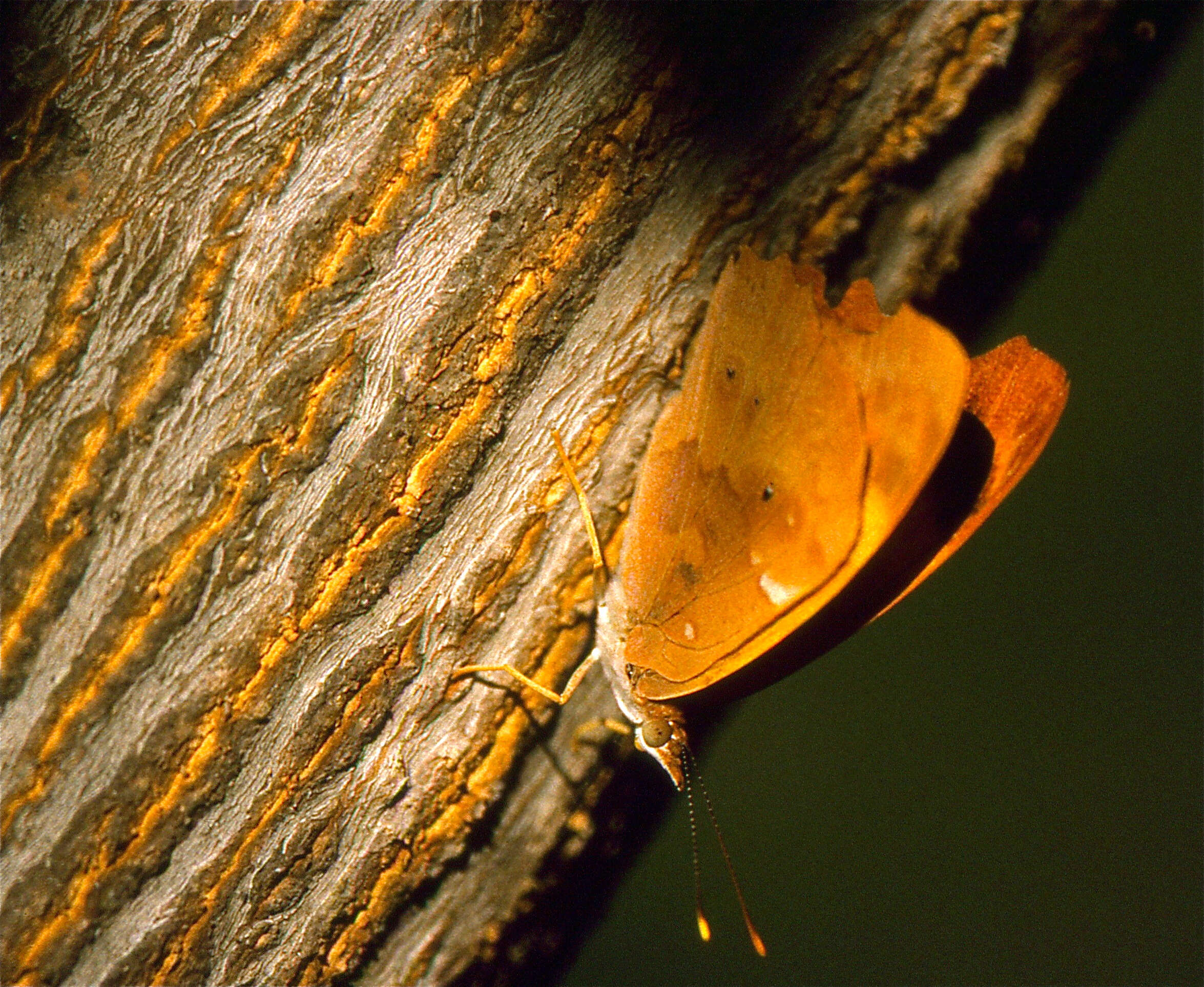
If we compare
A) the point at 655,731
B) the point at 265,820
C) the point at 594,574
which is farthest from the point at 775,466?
the point at 265,820

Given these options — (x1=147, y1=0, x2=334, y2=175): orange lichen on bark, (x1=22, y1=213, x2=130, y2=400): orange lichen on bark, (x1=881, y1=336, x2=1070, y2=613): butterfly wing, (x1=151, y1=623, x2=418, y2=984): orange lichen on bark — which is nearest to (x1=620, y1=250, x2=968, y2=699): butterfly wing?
(x1=881, y1=336, x2=1070, y2=613): butterfly wing

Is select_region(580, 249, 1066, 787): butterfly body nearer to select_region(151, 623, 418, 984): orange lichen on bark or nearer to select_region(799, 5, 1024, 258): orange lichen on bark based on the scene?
select_region(799, 5, 1024, 258): orange lichen on bark

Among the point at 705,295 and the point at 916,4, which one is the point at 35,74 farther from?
the point at 916,4

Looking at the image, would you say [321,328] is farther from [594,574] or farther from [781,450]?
[781,450]

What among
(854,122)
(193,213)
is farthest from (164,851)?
(854,122)

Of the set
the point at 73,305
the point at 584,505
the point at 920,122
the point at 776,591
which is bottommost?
the point at 776,591

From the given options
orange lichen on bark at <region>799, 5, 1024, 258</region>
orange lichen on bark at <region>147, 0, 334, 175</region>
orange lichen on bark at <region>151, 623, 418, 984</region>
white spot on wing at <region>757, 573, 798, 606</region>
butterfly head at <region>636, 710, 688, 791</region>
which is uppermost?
orange lichen on bark at <region>147, 0, 334, 175</region>
